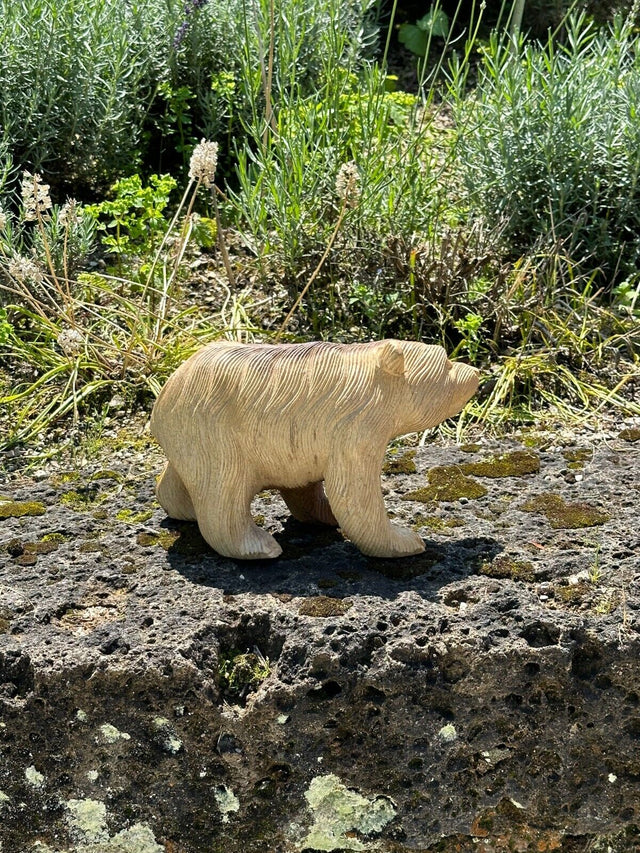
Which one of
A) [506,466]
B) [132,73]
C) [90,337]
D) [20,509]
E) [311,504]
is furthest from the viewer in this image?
[132,73]

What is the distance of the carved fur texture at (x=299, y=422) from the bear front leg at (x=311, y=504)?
15cm

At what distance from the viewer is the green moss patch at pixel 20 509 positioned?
301cm

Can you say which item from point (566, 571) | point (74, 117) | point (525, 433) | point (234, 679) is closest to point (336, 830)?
point (234, 679)

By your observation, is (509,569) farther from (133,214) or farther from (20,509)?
(133,214)

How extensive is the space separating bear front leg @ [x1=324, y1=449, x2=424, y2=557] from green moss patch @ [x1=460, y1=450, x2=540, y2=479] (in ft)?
2.19

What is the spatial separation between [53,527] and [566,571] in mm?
1383

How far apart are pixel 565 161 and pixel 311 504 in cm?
238

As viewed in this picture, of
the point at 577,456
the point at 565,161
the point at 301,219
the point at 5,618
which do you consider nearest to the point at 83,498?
the point at 5,618

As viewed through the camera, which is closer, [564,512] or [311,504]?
[311,504]

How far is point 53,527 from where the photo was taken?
9.58 feet

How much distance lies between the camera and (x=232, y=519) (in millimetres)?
2574

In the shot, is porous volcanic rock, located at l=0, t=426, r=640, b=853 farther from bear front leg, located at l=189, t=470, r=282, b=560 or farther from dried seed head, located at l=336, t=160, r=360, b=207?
dried seed head, located at l=336, t=160, r=360, b=207

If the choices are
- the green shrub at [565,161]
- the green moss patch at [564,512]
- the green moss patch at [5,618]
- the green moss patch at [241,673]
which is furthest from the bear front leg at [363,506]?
the green shrub at [565,161]

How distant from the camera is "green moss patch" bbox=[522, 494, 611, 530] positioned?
2.85m
